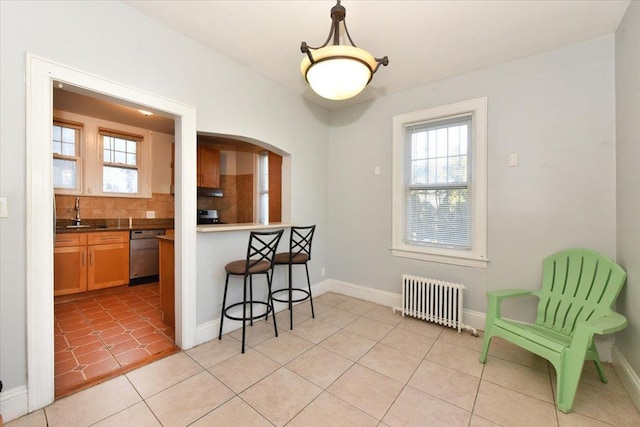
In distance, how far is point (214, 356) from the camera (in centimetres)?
222

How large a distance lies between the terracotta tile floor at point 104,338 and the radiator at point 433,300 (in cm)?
240

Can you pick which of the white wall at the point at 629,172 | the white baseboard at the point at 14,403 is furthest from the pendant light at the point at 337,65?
the white baseboard at the point at 14,403

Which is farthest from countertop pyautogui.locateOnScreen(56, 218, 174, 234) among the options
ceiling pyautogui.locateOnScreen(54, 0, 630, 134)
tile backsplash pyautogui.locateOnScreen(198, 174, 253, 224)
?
ceiling pyautogui.locateOnScreen(54, 0, 630, 134)

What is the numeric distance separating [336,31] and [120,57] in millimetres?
1586

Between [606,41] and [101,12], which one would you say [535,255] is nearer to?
[606,41]

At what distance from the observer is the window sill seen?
2740mm

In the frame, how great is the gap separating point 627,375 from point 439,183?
203 centimetres

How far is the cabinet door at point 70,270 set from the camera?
335 centimetres

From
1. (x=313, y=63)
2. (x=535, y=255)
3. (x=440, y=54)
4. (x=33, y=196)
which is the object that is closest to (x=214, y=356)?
(x=33, y=196)

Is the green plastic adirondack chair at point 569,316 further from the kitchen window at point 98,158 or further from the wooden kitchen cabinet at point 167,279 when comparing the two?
the kitchen window at point 98,158

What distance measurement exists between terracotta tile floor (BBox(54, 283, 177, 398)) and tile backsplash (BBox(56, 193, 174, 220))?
1319 mm

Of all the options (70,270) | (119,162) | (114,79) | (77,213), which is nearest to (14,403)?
(114,79)

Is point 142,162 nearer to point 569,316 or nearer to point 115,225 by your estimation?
point 115,225

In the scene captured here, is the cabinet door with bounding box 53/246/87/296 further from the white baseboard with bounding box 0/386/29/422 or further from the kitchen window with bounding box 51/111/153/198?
the white baseboard with bounding box 0/386/29/422
